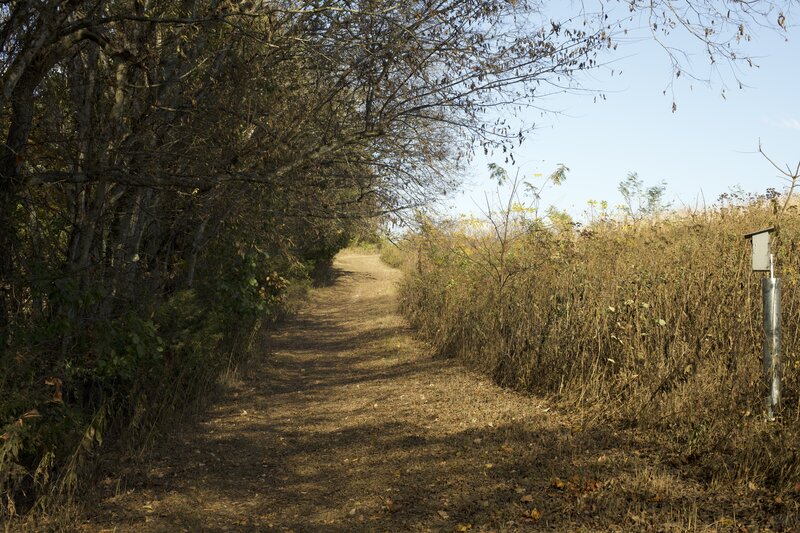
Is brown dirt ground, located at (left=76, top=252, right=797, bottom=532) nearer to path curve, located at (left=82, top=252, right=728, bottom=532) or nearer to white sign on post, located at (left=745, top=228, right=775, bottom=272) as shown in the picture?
path curve, located at (left=82, top=252, right=728, bottom=532)

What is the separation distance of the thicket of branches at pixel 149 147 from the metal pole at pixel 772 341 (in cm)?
200

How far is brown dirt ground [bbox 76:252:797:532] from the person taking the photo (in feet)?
14.8

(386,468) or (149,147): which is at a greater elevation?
(149,147)

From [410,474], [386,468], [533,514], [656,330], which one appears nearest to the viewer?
[533,514]

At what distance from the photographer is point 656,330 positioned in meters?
6.49

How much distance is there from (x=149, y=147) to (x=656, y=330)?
17.0 feet

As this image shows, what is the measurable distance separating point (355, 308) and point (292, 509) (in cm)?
1623

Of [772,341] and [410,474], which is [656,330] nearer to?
[772,341]

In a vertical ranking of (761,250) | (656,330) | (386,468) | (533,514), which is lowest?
(386,468)

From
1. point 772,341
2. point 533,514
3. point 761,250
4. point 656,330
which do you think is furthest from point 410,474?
point 761,250

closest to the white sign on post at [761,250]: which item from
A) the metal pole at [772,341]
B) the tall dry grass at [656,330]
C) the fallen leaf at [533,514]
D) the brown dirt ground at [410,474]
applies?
the metal pole at [772,341]

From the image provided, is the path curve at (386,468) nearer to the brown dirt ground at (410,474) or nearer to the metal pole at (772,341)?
the brown dirt ground at (410,474)

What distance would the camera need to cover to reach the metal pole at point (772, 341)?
17.1ft

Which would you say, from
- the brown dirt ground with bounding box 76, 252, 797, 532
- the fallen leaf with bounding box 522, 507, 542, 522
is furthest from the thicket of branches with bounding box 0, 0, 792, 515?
the fallen leaf with bounding box 522, 507, 542, 522
